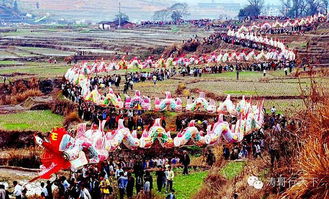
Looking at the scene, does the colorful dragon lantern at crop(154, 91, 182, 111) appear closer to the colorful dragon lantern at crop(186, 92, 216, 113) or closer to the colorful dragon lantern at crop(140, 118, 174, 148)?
the colorful dragon lantern at crop(186, 92, 216, 113)

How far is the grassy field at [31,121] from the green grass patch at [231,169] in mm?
10067

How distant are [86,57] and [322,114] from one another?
5360 centimetres

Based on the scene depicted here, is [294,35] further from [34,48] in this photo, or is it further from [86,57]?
[34,48]

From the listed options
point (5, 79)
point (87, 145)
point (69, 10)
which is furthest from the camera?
point (69, 10)

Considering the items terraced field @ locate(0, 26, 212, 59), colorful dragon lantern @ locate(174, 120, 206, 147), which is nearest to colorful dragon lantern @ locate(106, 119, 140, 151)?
colorful dragon lantern @ locate(174, 120, 206, 147)

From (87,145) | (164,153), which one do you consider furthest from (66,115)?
(87,145)

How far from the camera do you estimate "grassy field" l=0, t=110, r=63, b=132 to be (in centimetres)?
2428

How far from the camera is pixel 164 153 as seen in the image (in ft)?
66.9

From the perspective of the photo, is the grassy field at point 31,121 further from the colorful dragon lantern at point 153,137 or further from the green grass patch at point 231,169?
the green grass patch at point 231,169

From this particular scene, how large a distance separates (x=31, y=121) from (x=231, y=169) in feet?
42.4

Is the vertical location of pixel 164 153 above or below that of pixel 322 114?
below

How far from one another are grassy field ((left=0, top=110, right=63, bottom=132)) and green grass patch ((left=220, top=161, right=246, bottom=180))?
10067 mm

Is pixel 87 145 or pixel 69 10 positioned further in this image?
pixel 69 10

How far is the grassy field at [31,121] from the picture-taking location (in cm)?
2428
